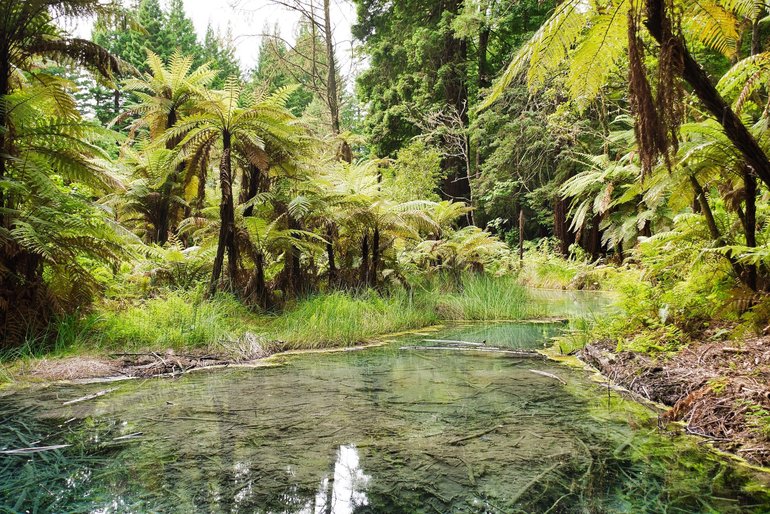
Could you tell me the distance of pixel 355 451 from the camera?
2.39 metres

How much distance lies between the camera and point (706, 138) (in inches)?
141

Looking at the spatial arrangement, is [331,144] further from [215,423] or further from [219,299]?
[215,423]

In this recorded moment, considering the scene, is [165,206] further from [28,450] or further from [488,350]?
[28,450]

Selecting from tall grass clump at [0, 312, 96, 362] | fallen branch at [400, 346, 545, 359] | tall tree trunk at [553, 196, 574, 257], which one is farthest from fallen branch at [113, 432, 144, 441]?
tall tree trunk at [553, 196, 574, 257]

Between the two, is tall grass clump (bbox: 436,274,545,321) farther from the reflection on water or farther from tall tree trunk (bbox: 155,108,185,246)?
the reflection on water

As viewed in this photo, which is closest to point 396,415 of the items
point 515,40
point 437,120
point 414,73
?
point 437,120

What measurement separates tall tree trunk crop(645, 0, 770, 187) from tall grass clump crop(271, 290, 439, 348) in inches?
161

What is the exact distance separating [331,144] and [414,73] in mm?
5337

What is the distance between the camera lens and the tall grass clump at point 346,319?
5477mm

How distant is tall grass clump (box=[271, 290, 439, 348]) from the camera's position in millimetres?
5477

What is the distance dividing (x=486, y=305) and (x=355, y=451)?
217 inches

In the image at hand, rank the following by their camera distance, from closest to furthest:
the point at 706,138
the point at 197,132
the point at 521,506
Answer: the point at 521,506 → the point at 706,138 → the point at 197,132

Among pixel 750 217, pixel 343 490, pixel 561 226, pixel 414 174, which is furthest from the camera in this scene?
pixel 561 226

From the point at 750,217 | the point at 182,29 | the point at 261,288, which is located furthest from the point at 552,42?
the point at 182,29
